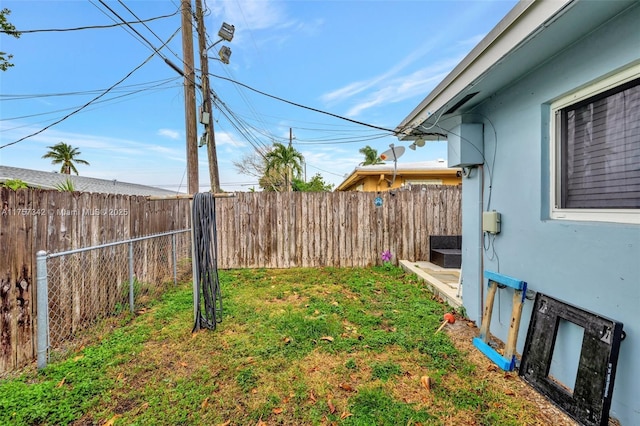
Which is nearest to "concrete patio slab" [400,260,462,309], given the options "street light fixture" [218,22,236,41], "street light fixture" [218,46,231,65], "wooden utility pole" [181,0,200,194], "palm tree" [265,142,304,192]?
"wooden utility pole" [181,0,200,194]

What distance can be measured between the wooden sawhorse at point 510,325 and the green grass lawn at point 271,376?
23 cm

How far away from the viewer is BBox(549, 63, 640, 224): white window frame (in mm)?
1660

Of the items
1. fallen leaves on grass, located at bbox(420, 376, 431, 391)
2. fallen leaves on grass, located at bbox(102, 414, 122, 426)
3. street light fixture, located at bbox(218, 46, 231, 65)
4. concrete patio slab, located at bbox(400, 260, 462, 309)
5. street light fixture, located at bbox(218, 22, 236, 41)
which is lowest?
fallen leaves on grass, located at bbox(102, 414, 122, 426)

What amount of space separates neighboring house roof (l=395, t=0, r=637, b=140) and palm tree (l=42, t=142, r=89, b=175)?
107ft

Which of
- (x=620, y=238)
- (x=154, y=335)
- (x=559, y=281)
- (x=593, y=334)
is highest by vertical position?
(x=620, y=238)

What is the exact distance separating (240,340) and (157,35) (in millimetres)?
6118

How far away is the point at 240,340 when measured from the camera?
9.45 ft

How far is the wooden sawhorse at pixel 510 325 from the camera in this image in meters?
2.32

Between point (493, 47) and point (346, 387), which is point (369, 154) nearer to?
point (493, 47)

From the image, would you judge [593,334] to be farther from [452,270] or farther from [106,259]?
[106,259]

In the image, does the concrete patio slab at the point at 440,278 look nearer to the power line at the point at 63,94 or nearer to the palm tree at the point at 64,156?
the power line at the point at 63,94

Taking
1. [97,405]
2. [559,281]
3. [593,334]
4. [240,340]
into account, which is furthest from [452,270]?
[97,405]

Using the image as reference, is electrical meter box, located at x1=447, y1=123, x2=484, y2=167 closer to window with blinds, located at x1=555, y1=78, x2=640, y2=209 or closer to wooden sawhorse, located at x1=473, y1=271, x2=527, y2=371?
window with blinds, located at x1=555, y1=78, x2=640, y2=209

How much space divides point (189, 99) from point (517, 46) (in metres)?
5.33
